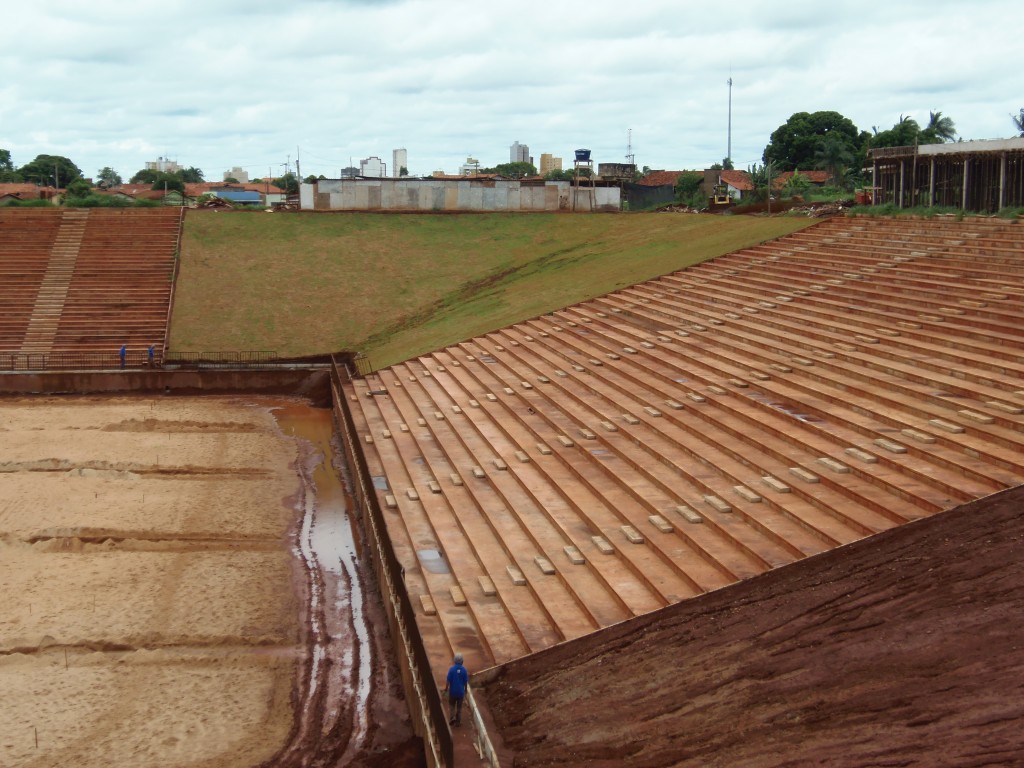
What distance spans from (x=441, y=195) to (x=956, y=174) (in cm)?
2682

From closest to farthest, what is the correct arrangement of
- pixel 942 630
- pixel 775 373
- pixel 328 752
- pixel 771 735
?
1. pixel 771 735
2. pixel 942 630
3. pixel 328 752
4. pixel 775 373

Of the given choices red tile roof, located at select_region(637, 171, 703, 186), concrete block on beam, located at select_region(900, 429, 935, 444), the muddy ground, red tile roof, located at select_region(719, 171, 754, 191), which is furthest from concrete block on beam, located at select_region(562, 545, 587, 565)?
red tile roof, located at select_region(637, 171, 703, 186)

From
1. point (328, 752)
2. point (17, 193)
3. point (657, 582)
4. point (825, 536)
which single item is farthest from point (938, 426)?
point (17, 193)

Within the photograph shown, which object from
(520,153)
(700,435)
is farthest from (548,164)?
(700,435)

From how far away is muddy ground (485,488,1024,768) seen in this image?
8.91 m

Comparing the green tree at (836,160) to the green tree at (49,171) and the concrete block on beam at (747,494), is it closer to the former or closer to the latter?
the concrete block on beam at (747,494)

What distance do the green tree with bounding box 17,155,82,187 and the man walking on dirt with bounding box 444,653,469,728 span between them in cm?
10869

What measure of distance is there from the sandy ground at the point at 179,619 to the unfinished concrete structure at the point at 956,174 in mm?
22226

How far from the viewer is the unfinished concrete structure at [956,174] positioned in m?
32.7

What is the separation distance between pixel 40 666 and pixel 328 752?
465cm

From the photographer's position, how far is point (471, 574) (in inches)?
579

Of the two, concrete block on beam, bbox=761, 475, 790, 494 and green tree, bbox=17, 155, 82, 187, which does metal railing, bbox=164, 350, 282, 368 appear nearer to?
concrete block on beam, bbox=761, 475, 790, 494

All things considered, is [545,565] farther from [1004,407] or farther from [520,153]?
[520,153]

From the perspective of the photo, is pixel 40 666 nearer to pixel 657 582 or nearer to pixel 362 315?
pixel 657 582
